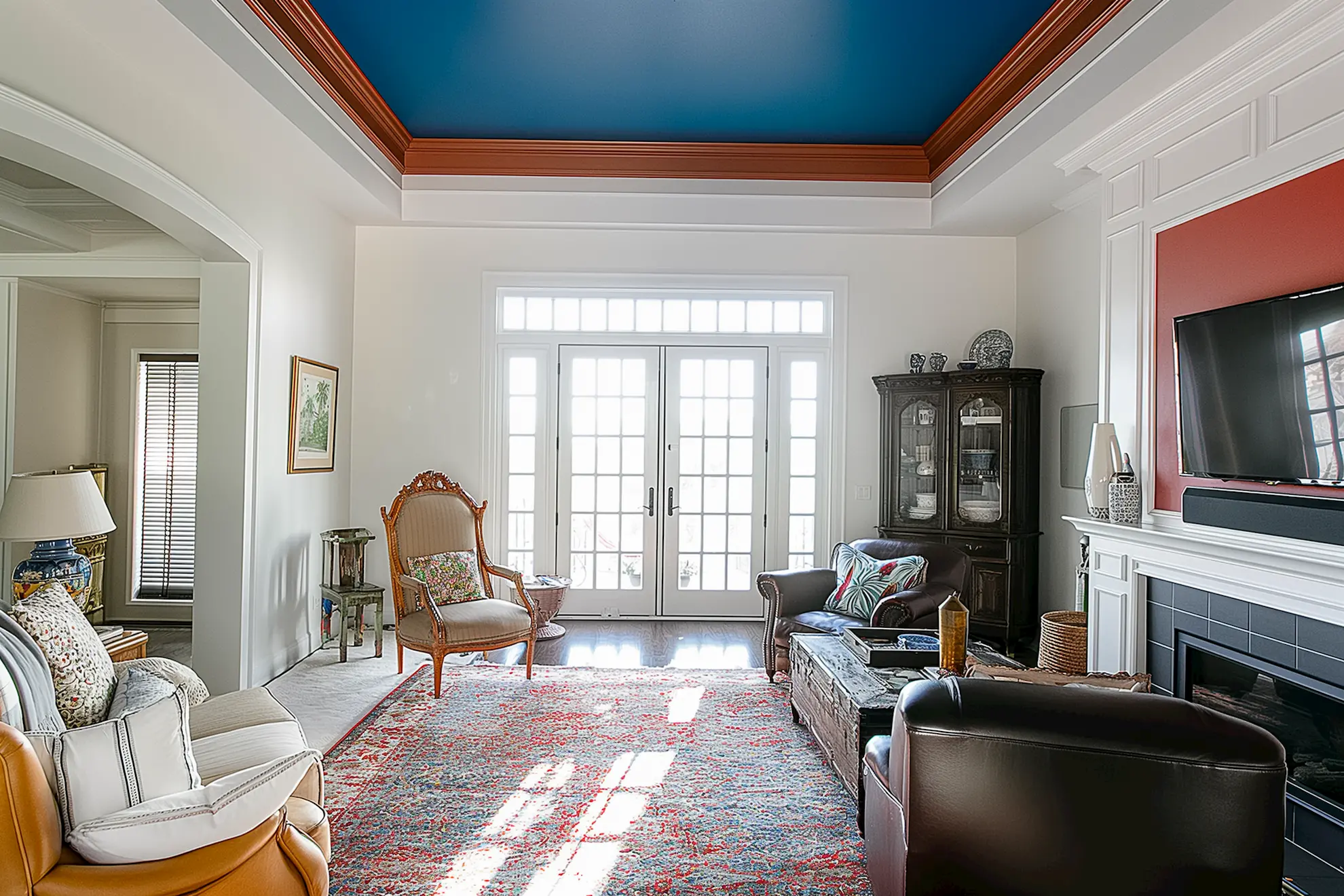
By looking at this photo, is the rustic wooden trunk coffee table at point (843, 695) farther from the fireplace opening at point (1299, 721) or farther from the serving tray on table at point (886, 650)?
the fireplace opening at point (1299, 721)

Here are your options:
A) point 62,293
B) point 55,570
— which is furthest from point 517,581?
point 62,293

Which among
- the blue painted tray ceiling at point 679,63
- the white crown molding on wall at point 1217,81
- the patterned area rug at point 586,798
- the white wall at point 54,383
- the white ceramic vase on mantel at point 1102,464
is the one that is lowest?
the patterned area rug at point 586,798

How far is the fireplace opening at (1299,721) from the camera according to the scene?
104 inches

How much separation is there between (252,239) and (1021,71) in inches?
161

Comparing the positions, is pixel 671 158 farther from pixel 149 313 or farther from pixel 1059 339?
pixel 149 313

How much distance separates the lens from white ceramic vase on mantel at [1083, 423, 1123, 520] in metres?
3.83

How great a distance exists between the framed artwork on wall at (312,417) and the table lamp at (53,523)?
5.01 ft

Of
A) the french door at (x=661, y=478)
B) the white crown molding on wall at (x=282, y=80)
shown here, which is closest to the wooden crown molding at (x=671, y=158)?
the white crown molding on wall at (x=282, y=80)

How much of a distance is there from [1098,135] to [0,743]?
462 cm

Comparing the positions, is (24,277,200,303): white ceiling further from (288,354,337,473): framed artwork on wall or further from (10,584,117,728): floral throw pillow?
(10,584,117,728): floral throw pillow

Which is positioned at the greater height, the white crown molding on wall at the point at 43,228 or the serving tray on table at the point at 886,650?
the white crown molding on wall at the point at 43,228

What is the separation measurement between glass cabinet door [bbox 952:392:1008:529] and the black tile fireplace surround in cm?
188

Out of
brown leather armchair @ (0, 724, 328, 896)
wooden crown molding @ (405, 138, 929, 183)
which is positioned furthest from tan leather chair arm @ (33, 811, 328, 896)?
wooden crown molding @ (405, 138, 929, 183)

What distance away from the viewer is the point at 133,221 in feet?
16.1
